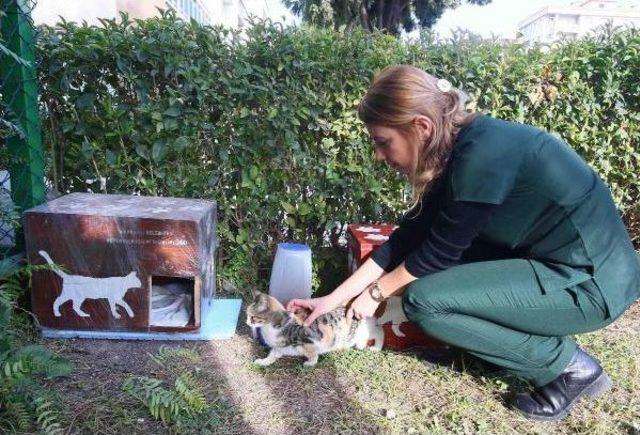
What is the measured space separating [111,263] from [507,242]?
70.9 inches

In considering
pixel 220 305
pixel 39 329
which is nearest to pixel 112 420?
pixel 39 329

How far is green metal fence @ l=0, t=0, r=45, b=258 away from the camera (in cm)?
238

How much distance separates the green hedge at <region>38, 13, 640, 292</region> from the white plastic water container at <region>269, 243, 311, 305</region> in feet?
1.33

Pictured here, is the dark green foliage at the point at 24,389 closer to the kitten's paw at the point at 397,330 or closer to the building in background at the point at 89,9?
the kitten's paw at the point at 397,330

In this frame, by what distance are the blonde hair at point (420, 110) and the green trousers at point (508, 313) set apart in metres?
0.44

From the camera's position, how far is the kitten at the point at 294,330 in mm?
2234

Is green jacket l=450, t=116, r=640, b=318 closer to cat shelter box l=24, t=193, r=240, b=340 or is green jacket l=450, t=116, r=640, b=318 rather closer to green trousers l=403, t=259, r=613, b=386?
green trousers l=403, t=259, r=613, b=386

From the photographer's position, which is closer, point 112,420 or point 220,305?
point 112,420

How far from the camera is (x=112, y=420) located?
5.99ft

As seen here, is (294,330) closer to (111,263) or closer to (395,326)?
(395,326)

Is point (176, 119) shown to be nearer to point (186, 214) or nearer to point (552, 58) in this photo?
point (186, 214)

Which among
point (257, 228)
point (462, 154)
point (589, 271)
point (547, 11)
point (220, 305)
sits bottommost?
point (220, 305)

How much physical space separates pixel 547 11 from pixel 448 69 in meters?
60.3

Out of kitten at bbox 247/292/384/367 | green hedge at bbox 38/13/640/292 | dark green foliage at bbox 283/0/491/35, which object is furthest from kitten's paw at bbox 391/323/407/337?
dark green foliage at bbox 283/0/491/35
